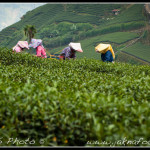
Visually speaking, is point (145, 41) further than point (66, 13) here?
No

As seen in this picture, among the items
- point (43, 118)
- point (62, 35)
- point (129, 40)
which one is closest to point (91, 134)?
point (43, 118)

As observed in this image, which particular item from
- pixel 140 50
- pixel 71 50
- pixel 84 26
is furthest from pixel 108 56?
pixel 84 26

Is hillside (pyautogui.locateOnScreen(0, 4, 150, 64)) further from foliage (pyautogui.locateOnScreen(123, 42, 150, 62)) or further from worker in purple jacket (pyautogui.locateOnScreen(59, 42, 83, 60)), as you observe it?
worker in purple jacket (pyautogui.locateOnScreen(59, 42, 83, 60))

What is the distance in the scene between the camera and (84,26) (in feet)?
138

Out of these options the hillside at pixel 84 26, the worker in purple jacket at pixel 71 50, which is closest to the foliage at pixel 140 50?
the hillside at pixel 84 26

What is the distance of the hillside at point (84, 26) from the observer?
3312 cm

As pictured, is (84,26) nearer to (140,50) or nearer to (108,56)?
(140,50)

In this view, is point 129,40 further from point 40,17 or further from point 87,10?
point 40,17

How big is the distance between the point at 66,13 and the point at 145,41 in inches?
1080

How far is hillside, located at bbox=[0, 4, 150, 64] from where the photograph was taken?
109 ft

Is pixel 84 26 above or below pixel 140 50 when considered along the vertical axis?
above

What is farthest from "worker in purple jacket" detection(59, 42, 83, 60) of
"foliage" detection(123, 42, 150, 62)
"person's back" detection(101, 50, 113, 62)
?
"foliage" detection(123, 42, 150, 62)

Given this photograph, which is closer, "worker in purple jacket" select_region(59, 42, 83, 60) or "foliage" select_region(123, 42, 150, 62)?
"worker in purple jacket" select_region(59, 42, 83, 60)

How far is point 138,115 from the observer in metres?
1.99
